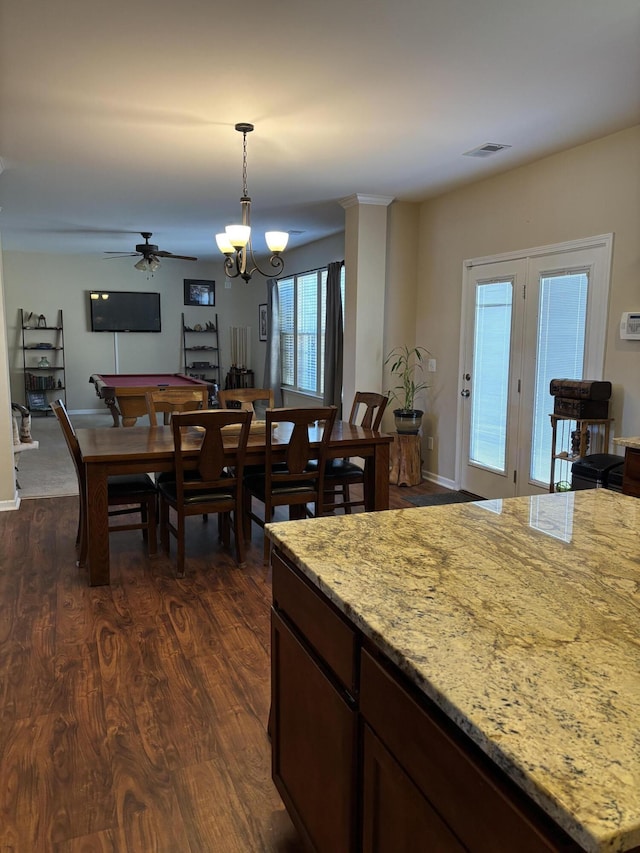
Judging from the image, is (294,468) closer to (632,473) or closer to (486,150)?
(632,473)

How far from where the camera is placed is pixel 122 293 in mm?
10266

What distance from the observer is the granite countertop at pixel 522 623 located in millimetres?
721

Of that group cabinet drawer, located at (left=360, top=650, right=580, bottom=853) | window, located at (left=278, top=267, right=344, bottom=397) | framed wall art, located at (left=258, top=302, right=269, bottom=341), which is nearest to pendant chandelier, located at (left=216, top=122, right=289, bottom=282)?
cabinet drawer, located at (left=360, top=650, right=580, bottom=853)

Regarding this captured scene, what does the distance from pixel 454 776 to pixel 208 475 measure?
2.75 metres

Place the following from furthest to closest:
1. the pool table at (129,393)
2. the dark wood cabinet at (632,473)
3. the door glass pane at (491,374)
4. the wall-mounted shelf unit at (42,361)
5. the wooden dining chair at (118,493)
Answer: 1. the wall-mounted shelf unit at (42,361)
2. the pool table at (129,393)
3. the door glass pane at (491,374)
4. the wooden dining chair at (118,493)
5. the dark wood cabinet at (632,473)

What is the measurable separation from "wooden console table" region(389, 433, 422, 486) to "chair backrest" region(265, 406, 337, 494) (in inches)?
79.5

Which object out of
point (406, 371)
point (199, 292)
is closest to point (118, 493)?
point (406, 371)

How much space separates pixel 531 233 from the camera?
4.52m

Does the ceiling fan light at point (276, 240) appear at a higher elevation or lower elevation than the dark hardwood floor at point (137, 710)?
higher

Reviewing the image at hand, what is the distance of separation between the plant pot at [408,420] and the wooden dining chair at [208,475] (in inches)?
89.5

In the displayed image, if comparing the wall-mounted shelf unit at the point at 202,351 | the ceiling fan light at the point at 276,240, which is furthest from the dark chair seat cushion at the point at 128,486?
the wall-mounted shelf unit at the point at 202,351

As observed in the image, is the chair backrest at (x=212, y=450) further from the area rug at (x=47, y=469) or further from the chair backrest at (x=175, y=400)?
the area rug at (x=47, y=469)

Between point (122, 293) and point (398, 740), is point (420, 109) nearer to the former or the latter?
point (398, 740)

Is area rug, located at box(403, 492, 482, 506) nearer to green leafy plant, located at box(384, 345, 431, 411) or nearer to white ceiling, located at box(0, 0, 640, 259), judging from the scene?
green leafy plant, located at box(384, 345, 431, 411)
